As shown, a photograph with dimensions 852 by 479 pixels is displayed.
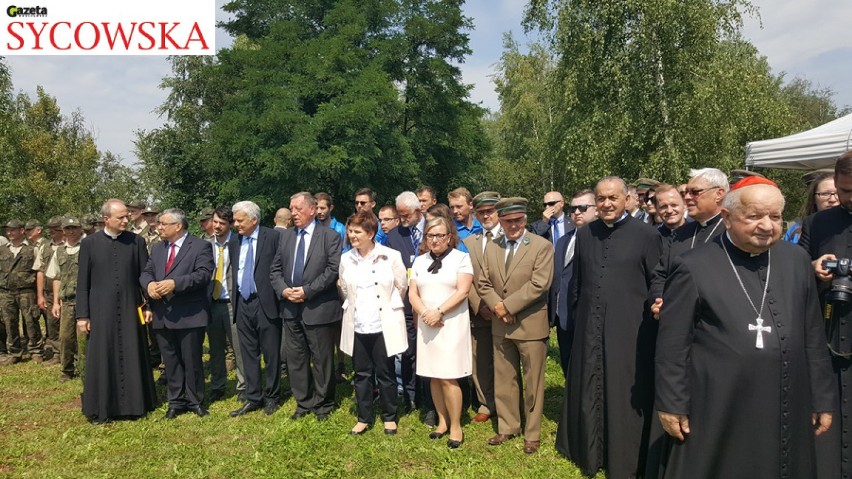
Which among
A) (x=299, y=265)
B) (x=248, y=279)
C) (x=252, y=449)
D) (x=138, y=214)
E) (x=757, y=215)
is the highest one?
(x=138, y=214)

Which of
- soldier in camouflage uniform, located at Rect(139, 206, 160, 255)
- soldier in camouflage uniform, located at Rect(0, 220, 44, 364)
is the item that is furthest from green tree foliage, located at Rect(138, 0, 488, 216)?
soldier in camouflage uniform, located at Rect(0, 220, 44, 364)

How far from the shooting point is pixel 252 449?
207 inches

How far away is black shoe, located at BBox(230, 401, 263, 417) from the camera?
20.5 ft

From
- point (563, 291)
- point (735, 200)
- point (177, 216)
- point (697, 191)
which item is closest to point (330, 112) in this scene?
point (177, 216)

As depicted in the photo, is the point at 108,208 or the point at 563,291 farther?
the point at 108,208

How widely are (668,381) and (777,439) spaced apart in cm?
59

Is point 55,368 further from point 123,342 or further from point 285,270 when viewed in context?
point 285,270

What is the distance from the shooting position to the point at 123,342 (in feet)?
20.4

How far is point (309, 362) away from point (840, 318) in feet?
15.2

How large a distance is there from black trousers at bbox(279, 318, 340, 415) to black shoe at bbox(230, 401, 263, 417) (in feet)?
2.27

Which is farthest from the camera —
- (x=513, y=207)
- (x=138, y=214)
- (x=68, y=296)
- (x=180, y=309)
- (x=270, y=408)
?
(x=138, y=214)

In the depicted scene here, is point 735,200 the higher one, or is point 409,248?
point 735,200

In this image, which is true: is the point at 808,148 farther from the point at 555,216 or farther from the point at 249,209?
the point at 249,209

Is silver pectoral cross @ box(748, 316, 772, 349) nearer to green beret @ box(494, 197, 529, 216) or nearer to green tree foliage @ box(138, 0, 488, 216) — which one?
green beret @ box(494, 197, 529, 216)
